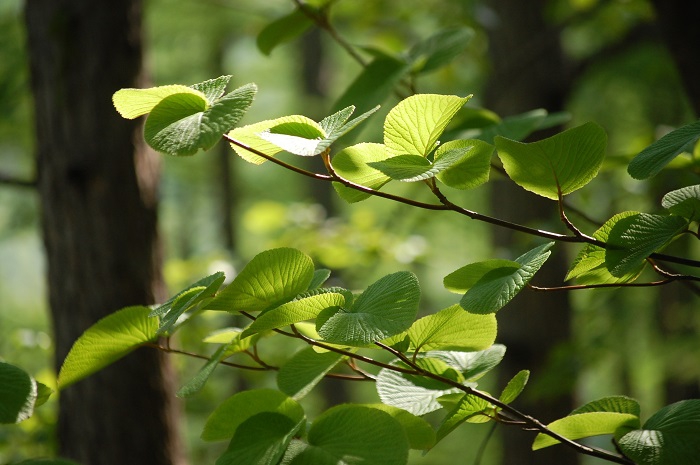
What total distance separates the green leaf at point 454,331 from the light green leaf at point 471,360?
0.16 feet

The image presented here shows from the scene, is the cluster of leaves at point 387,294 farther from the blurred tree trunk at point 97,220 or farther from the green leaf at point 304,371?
the blurred tree trunk at point 97,220

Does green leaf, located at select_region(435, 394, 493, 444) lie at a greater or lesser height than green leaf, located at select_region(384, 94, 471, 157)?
lesser

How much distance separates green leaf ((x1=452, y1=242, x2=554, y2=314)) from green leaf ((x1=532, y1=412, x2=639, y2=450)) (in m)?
0.11

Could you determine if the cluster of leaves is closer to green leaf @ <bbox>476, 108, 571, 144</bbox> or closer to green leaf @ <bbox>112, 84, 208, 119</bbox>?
green leaf @ <bbox>112, 84, 208, 119</bbox>

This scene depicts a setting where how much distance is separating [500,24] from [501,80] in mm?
580

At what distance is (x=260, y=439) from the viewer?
0.47m

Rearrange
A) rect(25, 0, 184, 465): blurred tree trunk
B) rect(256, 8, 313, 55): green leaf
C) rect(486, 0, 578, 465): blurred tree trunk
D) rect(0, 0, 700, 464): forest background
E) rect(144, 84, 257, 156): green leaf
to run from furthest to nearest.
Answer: rect(486, 0, 578, 465): blurred tree trunk < rect(0, 0, 700, 464): forest background < rect(25, 0, 184, 465): blurred tree trunk < rect(256, 8, 313, 55): green leaf < rect(144, 84, 257, 156): green leaf

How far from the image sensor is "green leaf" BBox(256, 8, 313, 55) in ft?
2.62

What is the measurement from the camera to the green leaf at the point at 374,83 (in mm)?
690

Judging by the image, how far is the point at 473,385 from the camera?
Result: 560mm

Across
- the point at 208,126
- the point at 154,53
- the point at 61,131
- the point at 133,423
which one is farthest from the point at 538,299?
the point at 154,53

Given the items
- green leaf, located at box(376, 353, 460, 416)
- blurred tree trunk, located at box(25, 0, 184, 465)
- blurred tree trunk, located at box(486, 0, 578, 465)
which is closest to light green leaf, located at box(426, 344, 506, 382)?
green leaf, located at box(376, 353, 460, 416)

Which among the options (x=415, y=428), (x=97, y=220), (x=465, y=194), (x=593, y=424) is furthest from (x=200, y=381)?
(x=465, y=194)

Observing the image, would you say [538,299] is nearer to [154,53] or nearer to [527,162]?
[527,162]
